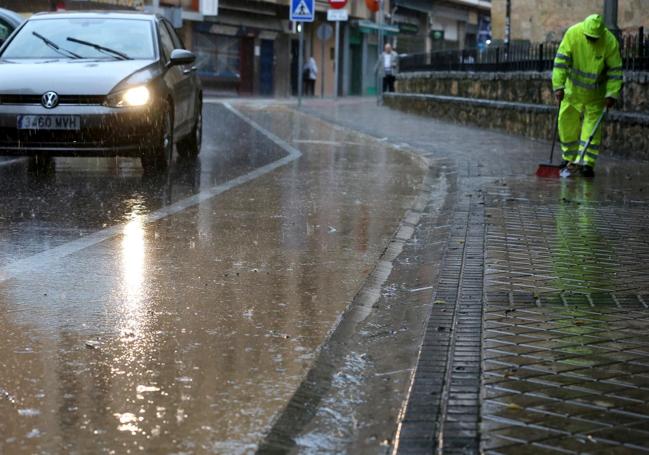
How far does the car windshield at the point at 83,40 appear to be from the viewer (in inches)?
504

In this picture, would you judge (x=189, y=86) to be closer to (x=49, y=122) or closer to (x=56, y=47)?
(x=56, y=47)

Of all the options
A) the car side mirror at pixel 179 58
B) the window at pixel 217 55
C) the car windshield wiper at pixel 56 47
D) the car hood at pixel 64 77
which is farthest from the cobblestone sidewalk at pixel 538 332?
the window at pixel 217 55

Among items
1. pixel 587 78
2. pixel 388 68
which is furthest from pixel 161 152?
pixel 388 68

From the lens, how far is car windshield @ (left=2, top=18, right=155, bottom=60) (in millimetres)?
12805

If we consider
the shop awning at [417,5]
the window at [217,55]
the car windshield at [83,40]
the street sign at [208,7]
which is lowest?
the car windshield at [83,40]

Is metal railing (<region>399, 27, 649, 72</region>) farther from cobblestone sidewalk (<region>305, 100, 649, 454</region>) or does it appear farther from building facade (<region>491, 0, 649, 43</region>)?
cobblestone sidewalk (<region>305, 100, 649, 454</region>)

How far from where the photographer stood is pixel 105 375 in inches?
183

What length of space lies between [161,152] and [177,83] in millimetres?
1245

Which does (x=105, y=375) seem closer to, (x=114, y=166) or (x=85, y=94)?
(x=85, y=94)

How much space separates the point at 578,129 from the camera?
13.4 m

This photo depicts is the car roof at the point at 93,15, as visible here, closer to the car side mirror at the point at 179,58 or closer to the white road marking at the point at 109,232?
the car side mirror at the point at 179,58

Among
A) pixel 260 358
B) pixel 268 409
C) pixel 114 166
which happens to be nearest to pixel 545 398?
pixel 268 409

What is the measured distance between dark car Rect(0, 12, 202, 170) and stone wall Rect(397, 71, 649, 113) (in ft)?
18.2

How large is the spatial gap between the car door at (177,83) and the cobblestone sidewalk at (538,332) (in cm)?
358
